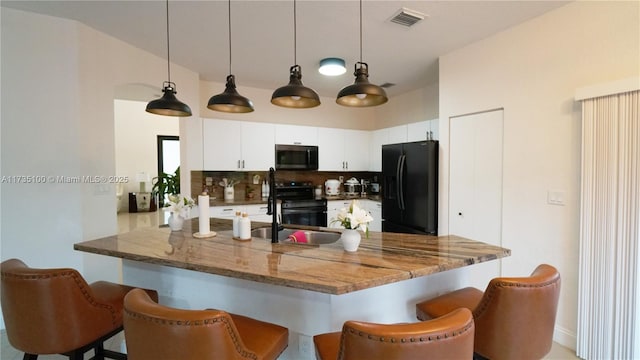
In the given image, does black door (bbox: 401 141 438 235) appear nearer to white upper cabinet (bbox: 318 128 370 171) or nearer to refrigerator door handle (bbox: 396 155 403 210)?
refrigerator door handle (bbox: 396 155 403 210)

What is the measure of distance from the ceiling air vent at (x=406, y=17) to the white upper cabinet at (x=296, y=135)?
8.49 ft

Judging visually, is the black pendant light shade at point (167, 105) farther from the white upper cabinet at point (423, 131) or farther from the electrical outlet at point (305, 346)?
the white upper cabinet at point (423, 131)

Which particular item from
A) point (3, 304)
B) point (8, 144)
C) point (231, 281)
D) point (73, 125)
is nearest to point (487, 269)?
point (231, 281)

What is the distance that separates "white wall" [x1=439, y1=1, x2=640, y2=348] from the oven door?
8.72 feet

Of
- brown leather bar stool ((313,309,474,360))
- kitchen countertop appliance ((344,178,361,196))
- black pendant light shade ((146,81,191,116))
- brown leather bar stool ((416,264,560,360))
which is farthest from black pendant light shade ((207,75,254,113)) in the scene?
kitchen countertop appliance ((344,178,361,196))

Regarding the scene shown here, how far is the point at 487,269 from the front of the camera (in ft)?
10.3

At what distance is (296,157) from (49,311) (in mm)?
3851

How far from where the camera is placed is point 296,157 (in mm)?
5020

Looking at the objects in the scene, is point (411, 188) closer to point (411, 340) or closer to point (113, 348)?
point (411, 340)

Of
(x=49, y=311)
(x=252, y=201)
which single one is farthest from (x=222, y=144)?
(x=49, y=311)

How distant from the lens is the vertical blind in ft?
6.73

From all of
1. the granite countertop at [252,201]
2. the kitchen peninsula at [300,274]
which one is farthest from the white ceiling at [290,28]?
the kitchen peninsula at [300,274]

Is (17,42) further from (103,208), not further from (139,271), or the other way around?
(139,271)

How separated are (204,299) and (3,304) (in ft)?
3.00
